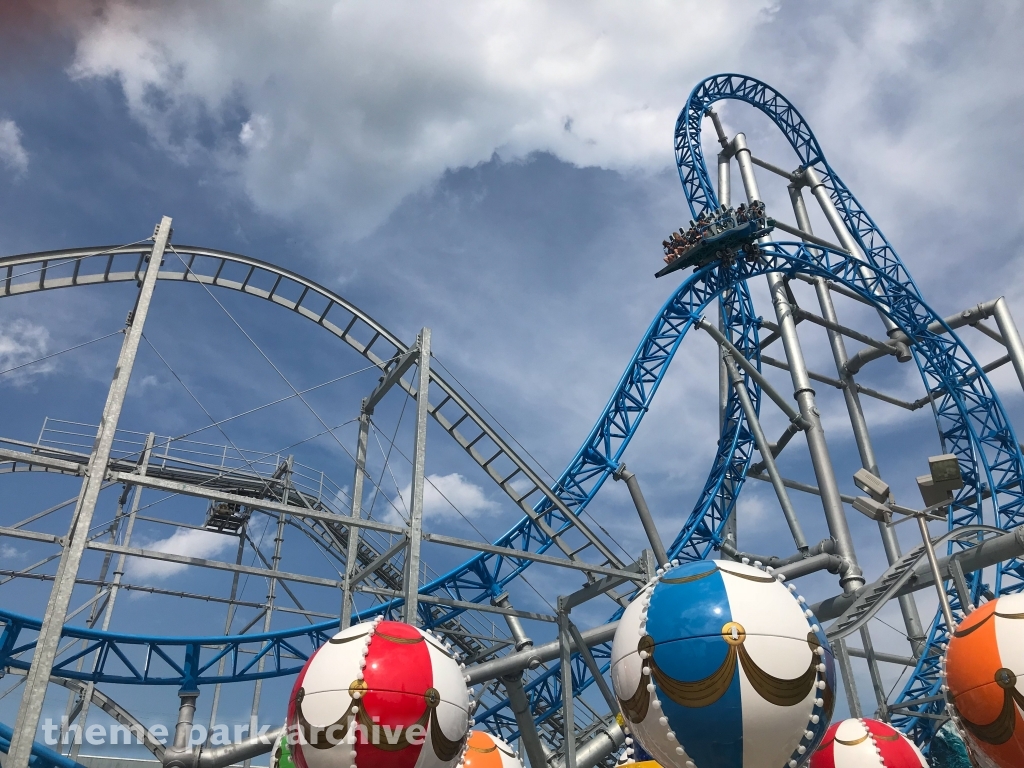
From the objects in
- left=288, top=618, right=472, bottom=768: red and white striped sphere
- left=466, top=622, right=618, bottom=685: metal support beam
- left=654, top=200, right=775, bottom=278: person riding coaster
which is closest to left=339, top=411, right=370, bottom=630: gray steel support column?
left=466, top=622, right=618, bottom=685: metal support beam

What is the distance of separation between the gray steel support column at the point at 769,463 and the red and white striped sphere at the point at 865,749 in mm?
8393

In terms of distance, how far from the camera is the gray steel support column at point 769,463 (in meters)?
16.0

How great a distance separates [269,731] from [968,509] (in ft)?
54.8

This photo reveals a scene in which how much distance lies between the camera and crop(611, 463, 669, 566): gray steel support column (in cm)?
1426

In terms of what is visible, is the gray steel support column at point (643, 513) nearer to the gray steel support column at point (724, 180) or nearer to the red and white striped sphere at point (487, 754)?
the red and white striped sphere at point (487, 754)

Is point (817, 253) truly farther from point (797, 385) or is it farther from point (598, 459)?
point (598, 459)

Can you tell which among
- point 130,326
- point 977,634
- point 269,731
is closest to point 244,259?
point 130,326

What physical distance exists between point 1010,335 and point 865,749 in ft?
57.1

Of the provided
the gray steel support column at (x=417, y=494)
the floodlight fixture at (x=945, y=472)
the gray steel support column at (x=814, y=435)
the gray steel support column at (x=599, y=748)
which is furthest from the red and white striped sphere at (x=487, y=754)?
the gray steel support column at (x=814, y=435)

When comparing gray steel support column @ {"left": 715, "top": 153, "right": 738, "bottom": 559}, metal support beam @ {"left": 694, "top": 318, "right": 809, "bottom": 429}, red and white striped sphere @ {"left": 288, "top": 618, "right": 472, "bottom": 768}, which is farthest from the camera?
gray steel support column @ {"left": 715, "top": 153, "right": 738, "bottom": 559}

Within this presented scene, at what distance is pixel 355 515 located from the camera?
11852 millimetres

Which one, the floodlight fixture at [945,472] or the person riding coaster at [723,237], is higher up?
the person riding coaster at [723,237]

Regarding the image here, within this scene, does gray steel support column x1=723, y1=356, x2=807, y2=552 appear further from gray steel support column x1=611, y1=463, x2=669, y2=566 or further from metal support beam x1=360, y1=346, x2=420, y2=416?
metal support beam x1=360, y1=346, x2=420, y2=416

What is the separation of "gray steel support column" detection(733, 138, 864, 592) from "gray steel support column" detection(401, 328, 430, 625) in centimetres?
808
